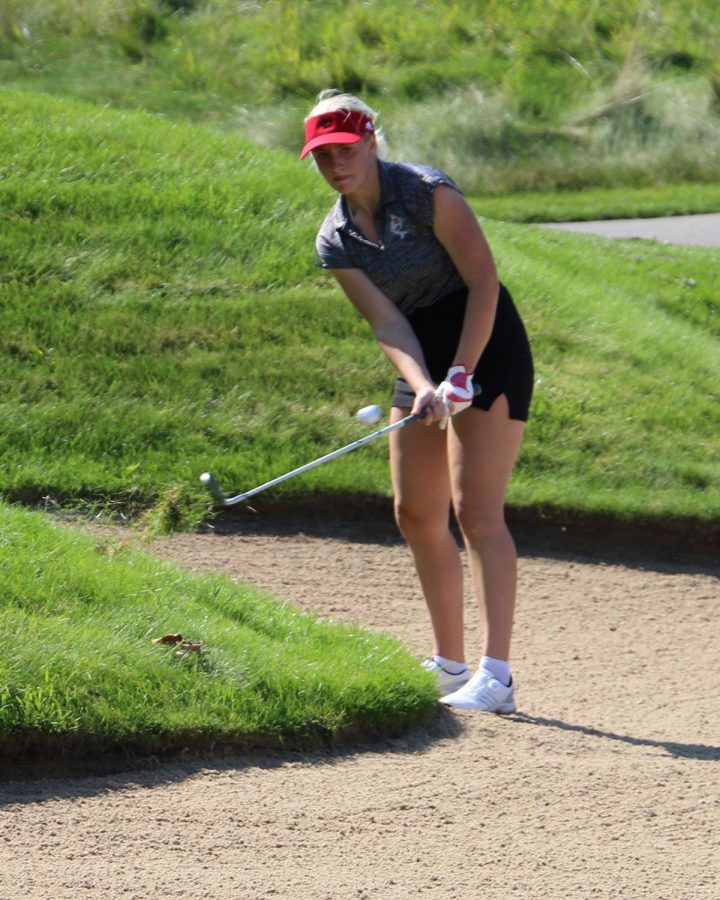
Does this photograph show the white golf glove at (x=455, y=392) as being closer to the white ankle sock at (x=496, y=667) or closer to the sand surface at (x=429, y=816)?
the white ankle sock at (x=496, y=667)

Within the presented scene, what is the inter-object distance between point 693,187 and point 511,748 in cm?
1203

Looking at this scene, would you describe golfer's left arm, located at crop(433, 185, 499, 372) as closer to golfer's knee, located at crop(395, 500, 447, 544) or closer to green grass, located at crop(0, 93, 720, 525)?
golfer's knee, located at crop(395, 500, 447, 544)

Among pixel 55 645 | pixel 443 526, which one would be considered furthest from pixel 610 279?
pixel 55 645

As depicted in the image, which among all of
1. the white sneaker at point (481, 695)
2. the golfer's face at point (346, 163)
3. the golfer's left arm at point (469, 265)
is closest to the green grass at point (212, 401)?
the white sneaker at point (481, 695)

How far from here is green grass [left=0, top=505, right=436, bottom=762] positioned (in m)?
4.06

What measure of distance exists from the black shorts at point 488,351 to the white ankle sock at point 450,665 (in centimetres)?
87

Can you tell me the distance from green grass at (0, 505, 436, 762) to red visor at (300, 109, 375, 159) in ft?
4.98

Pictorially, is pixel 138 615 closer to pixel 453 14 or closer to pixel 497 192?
pixel 497 192

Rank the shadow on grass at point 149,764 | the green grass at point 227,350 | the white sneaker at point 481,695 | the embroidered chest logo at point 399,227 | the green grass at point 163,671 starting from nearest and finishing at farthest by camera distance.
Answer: the shadow on grass at point 149,764
the green grass at point 163,671
the embroidered chest logo at point 399,227
the white sneaker at point 481,695
the green grass at point 227,350

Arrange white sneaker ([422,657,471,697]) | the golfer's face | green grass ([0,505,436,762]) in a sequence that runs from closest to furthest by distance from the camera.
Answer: green grass ([0,505,436,762])
the golfer's face
white sneaker ([422,657,471,697])

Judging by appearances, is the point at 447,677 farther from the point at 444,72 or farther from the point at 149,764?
the point at 444,72

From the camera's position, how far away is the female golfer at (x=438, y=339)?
4445 mm

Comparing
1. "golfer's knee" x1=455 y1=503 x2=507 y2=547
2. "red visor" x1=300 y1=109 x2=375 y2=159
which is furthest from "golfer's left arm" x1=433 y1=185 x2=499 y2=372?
"golfer's knee" x1=455 y1=503 x2=507 y2=547

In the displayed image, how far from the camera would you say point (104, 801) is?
12.5 feet
